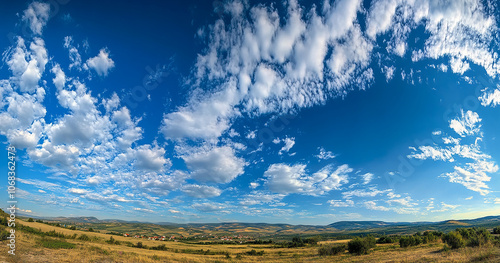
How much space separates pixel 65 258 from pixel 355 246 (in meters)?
42.5

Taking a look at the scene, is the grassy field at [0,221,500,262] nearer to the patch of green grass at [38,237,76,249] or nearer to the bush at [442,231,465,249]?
the patch of green grass at [38,237,76,249]

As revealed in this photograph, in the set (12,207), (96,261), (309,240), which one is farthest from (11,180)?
(309,240)

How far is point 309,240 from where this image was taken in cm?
8256

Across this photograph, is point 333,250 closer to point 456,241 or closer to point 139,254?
point 456,241

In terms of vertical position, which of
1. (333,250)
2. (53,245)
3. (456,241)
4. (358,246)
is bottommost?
(333,250)

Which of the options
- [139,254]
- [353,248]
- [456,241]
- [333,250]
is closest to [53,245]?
[139,254]

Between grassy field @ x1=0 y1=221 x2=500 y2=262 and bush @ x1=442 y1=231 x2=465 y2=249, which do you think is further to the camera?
bush @ x1=442 y1=231 x2=465 y2=249

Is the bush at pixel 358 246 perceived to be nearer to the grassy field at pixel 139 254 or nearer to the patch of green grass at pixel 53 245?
the grassy field at pixel 139 254

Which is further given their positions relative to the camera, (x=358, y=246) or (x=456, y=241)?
(x=358, y=246)

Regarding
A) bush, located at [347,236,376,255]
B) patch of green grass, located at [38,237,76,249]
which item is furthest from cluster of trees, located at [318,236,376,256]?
patch of green grass, located at [38,237,76,249]

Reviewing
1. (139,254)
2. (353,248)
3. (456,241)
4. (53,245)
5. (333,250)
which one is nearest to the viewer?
(53,245)

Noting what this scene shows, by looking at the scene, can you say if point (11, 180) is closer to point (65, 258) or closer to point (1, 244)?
point (1, 244)

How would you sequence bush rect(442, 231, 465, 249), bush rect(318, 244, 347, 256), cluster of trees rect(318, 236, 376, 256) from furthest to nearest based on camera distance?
bush rect(318, 244, 347, 256) < cluster of trees rect(318, 236, 376, 256) < bush rect(442, 231, 465, 249)

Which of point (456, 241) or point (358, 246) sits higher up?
point (456, 241)
